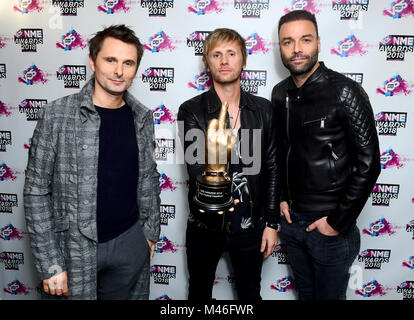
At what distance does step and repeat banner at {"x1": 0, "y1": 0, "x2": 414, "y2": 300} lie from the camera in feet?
6.58

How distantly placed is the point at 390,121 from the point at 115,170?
5.73 ft

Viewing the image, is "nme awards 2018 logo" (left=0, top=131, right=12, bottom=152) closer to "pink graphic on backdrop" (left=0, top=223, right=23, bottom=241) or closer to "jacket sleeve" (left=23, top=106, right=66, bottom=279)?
"pink graphic on backdrop" (left=0, top=223, right=23, bottom=241)

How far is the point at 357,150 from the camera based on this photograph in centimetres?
156

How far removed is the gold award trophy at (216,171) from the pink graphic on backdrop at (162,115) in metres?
0.84

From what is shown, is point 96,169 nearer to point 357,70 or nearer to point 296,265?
point 296,265

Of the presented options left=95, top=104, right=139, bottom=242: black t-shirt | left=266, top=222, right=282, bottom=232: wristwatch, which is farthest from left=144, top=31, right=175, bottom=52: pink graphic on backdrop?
left=266, top=222, right=282, bottom=232: wristwatch

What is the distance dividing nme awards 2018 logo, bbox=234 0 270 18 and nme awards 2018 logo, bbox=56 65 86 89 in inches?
42.9

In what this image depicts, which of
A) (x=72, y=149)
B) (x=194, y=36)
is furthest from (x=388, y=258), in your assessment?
(x=72, y=149)

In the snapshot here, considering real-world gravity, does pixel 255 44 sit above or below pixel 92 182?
above

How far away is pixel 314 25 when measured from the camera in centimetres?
164

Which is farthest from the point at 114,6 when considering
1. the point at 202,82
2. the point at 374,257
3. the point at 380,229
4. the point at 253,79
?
the point at 374,257

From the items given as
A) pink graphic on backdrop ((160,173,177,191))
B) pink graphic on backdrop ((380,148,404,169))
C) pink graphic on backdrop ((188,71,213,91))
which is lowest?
pink graphic on backdrop ((160,173,177,191))

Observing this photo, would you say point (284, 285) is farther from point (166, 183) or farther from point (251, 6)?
point (251, 6)

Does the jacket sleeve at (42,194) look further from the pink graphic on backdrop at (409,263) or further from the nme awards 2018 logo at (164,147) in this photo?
the pink graphic on backdrop at (409,263)
